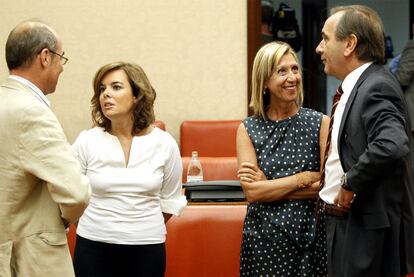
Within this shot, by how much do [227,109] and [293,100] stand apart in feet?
14.2

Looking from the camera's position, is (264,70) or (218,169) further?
(218,169)

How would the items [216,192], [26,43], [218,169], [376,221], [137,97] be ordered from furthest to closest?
[218,169] < [216,192] < [137,97] < [376,221] < [26,43]

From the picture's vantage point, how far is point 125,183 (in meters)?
3.25

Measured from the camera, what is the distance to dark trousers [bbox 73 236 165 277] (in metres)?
3.22

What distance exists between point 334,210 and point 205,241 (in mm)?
1038

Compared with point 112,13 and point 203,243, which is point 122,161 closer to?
point 203,243

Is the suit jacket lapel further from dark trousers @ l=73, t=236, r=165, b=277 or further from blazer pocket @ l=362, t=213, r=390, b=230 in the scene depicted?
dark trousers @ l=73, t=236, r=165, b=277

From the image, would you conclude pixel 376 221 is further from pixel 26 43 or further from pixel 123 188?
pixel 26 43

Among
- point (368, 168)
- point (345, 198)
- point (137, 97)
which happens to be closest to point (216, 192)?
point (137, 97)

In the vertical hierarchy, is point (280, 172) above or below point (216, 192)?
above

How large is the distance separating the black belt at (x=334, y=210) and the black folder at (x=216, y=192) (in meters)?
1.01

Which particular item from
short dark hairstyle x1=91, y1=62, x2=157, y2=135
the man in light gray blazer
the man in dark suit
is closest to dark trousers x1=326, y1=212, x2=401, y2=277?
the man in dark suit

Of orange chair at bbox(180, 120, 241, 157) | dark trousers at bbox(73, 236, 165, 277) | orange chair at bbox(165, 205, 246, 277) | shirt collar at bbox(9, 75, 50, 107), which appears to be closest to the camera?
shirt collar at bbox(9, 75, 50, 107)

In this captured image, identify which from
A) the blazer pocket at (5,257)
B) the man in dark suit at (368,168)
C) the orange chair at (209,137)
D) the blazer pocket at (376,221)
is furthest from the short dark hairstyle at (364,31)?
the orange chair at (209,137)
